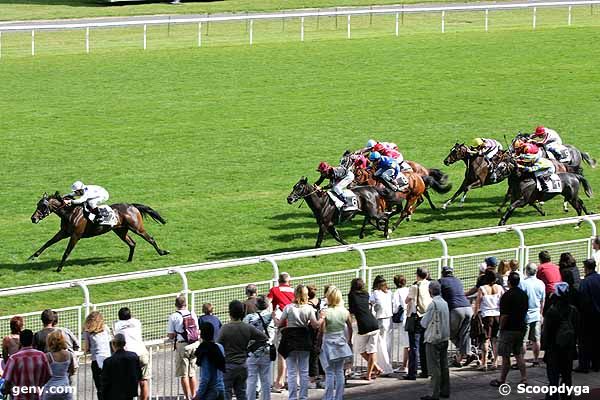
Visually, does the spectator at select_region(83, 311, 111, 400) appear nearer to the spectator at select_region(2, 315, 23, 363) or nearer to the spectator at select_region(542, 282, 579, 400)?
the spectator at select_region(2, 315, 23, 363)

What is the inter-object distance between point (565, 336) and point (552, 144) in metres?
10.8

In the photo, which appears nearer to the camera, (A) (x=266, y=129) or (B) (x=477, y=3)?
(A) (x=266, y=129)

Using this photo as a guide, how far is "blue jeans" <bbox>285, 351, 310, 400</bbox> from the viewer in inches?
440

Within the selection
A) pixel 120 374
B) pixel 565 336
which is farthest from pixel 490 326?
pixel 120 374

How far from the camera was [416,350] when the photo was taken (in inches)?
479

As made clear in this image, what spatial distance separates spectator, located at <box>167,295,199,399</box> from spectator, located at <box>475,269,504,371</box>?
9.65ft

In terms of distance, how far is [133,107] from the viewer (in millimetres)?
28266

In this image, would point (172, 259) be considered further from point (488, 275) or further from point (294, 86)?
point (294, 86)

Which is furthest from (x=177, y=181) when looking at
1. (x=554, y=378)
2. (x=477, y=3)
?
(x=477, y=3)

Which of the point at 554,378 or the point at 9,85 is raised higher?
the point at 9,85

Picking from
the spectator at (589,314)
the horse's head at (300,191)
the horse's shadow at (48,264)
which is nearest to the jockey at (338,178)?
the horse's head at (300,191)

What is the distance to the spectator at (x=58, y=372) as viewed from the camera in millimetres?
9852

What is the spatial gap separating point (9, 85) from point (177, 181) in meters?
8.55

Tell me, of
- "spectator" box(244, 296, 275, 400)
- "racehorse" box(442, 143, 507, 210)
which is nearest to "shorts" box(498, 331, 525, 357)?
"spectator" box(244, 296, 275, 400)
